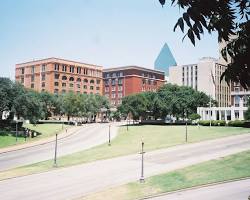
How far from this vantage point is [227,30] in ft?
17.9

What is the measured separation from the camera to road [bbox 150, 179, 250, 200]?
24.2m

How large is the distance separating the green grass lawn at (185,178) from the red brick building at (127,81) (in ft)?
417

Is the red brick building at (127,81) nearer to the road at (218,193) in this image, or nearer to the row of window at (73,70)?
the row of window at (73,70)

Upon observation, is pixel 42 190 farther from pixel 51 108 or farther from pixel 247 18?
pixel 51 108

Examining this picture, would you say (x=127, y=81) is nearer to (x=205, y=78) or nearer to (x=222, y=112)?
(x=205, y=78)

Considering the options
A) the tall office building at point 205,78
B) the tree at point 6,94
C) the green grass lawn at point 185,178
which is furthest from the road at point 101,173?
the tall office building at point 205,78

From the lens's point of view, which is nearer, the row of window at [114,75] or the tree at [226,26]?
the tree at [226,26]

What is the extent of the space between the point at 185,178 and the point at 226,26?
26.5 meters

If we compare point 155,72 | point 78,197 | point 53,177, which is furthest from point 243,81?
point 155,72

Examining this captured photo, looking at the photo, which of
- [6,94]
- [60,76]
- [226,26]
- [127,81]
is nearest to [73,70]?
[60,76]

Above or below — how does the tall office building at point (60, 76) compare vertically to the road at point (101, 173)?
above

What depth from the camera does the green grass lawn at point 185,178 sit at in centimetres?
2590

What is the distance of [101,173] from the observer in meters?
33.7

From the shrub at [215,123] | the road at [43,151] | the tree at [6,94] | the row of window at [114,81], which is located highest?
the row of window at [114,81]
